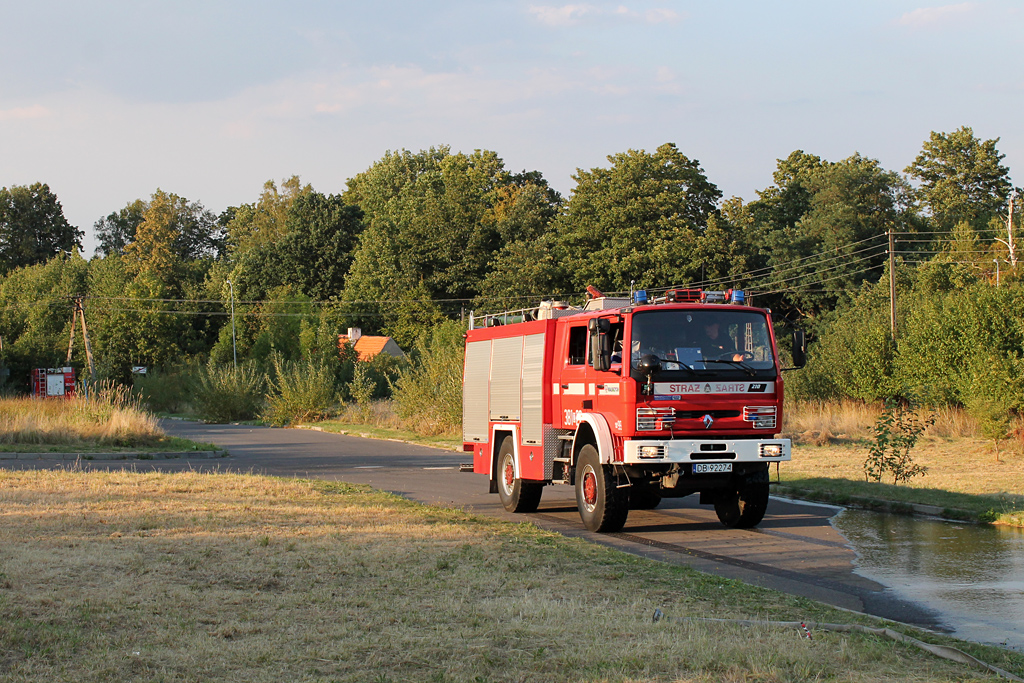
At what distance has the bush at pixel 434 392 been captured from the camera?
31.6 m

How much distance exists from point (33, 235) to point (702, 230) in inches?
2628

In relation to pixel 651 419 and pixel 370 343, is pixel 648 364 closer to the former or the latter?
pixel 651 419

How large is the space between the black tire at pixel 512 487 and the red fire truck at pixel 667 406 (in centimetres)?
73

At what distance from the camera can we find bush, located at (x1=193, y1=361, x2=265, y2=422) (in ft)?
150

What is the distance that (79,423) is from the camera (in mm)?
25125

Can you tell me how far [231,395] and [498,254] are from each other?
23617 mm

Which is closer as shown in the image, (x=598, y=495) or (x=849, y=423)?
(x=598, y=495)

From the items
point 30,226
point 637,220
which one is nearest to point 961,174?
point 637,220

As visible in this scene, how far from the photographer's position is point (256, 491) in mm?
14789

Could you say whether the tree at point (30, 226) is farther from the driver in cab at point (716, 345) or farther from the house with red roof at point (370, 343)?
the driver in cab at point (716, 345)

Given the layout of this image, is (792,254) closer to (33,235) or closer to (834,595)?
(834,595)

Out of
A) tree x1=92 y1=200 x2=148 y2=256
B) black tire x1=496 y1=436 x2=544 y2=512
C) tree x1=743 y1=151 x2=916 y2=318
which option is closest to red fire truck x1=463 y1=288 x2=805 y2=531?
black tire x1=496 y1=436 x2=544 y2=512

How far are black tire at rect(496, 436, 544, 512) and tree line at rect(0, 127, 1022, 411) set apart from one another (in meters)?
20.8

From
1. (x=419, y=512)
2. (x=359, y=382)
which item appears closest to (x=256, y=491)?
(x=419, y=512)
